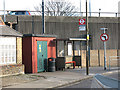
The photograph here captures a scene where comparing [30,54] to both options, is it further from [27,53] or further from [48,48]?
[48,48]

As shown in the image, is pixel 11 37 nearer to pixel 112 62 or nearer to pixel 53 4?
pixel 112 62

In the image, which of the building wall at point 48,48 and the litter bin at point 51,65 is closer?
the building wall at point 48,48

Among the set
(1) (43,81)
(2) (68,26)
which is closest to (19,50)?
(1) (43,81)

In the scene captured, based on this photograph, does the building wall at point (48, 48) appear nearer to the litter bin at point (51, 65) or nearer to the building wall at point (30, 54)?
the building wall at point (30, 54)

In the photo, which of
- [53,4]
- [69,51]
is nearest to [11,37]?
[69,51]

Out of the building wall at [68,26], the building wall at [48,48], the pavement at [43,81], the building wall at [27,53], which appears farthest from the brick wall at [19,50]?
the building wall at [68,26]

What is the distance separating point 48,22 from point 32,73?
8.04 m

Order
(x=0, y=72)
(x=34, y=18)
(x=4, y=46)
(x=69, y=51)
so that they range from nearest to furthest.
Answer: (x=0, y=72)
(x=4, y=46)
(x=69, y=51)
(x=34, y=18)

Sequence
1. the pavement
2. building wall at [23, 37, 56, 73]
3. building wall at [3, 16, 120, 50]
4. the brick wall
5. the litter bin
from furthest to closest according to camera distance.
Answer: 1. building wall at [3, 16, 120, 50]
2. the litter bin
3. building wall at [23, 37, 56, 73]
4. the brick wall
5. the pavement

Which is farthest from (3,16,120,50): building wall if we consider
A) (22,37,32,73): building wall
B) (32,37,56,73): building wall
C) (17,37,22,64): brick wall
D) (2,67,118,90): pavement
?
(2,67,118,90): pavement

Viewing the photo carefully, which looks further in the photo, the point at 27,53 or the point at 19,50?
the point at 27,53

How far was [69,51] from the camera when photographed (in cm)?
2408

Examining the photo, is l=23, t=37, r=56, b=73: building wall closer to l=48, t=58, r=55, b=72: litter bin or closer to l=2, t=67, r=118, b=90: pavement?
l=48, t=58, r=55, b=72: litter bin

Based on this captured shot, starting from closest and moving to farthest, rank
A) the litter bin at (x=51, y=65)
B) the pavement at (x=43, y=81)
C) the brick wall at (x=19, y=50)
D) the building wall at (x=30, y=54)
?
the pavement at (x=43, y=81) → the brick wall at (x=19, y=50) → the building wall at (x=30, y=54) → the litter bin at (x=51, y=65)
